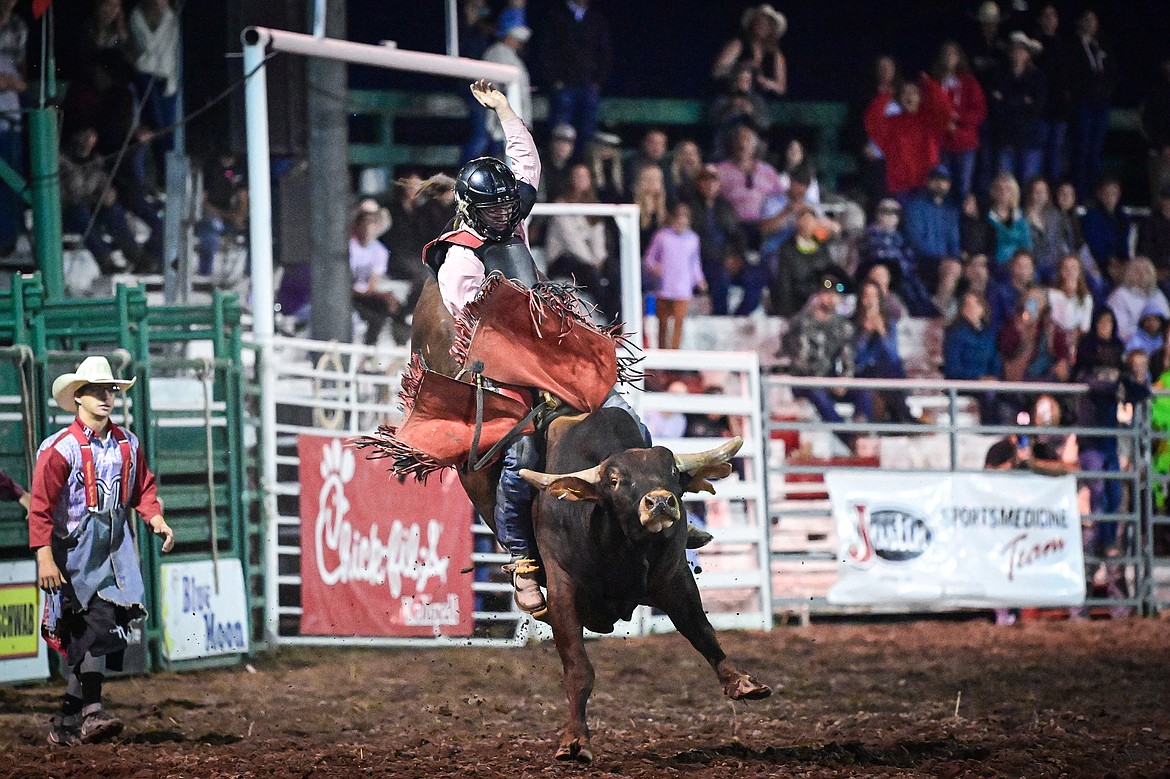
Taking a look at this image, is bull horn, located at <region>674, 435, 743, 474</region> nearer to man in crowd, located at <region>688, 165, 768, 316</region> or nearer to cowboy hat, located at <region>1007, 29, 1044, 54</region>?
man in crowd, located at <region>688, 165, 768, 316</region>

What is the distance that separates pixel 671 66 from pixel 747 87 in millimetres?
1434

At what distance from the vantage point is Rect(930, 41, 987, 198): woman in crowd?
1479 cm

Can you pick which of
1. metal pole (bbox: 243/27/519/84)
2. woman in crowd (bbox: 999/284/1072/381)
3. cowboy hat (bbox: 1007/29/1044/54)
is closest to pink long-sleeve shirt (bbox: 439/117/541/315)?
metal pole (bbox: 243/27/519/84)

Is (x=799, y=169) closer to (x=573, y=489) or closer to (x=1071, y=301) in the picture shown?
(x=1071, y=301)

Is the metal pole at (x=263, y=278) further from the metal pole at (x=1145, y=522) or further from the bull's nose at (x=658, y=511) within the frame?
the metal pole at (x=1145, y=522)

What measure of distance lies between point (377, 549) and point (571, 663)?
4.75m

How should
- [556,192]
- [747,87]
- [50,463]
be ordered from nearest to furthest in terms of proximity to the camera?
1. [50,463]
2. [556,192]
3. [747,87]

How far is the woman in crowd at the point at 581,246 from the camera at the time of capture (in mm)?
12609

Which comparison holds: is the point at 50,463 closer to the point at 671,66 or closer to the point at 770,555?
the point at 770,555

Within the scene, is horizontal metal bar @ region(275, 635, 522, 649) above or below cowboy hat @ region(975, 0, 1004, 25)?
below

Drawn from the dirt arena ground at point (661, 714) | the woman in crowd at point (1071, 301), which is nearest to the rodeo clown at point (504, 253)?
the dirt arena ground at point (661, 714)

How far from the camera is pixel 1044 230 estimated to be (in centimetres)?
1486

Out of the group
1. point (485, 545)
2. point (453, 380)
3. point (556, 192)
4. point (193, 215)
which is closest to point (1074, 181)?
point (556, 192)

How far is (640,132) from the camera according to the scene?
14.5 meters
